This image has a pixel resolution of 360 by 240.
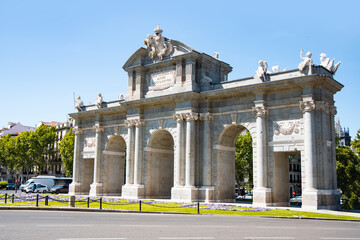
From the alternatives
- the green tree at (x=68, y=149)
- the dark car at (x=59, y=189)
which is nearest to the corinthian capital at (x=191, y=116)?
the dark car at (x=59, y=189)

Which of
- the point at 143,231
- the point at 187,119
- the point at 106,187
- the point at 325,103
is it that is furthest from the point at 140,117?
the point at 143,231

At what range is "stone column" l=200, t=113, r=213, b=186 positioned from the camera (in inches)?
1533

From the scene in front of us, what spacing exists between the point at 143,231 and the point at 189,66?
27394 millimetres

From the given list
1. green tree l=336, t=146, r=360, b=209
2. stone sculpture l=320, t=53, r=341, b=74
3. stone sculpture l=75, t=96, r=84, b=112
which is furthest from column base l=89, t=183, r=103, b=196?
stone sculpture l=320, t=53, r=341, b=74

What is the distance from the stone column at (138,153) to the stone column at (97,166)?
714 cm

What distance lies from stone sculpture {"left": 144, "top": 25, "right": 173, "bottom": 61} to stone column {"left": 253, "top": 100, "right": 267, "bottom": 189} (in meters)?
12.6

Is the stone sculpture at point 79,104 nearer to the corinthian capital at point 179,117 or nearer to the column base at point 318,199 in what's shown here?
the corinthian capital at point 179,117

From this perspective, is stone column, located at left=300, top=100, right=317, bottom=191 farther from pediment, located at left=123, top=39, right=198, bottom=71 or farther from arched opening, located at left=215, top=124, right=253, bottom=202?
pediment, located at left=123, top=39, right=198, bottom=71

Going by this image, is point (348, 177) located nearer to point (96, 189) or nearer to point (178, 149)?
point (178, 149)

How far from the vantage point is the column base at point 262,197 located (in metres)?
34.1

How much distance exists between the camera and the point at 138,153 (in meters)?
43.7

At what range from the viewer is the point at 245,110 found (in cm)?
3734

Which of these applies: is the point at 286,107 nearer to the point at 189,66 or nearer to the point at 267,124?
the point at 267,124

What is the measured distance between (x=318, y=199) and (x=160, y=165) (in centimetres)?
1920
